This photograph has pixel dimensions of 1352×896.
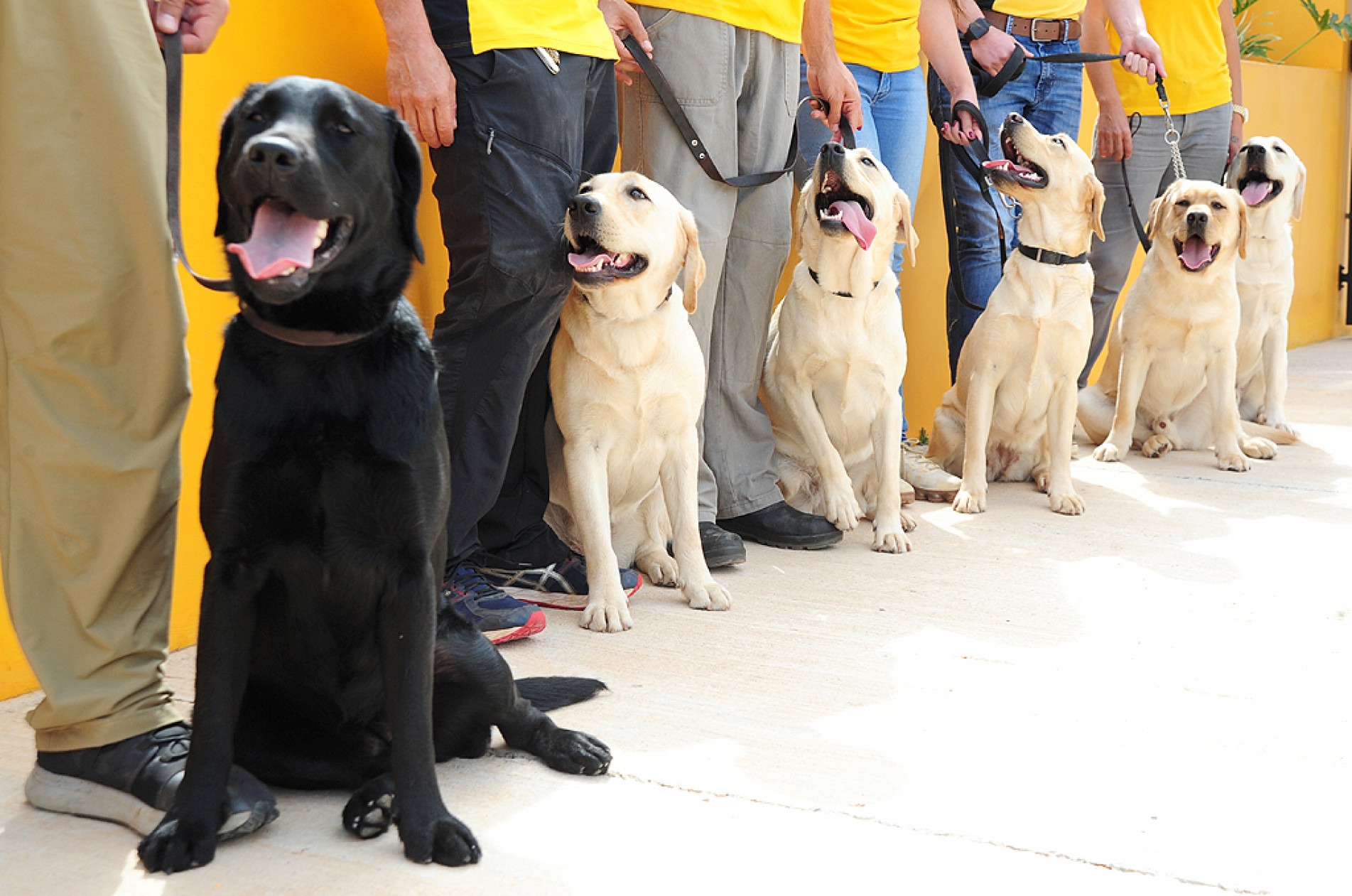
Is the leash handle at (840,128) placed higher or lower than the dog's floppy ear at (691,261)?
higher

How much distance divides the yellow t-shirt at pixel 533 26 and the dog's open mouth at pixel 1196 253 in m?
3.25

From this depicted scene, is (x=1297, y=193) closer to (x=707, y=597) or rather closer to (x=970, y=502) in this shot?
(x=970, y=502)

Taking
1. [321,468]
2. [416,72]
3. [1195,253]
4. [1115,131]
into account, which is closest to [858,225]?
[416,72]

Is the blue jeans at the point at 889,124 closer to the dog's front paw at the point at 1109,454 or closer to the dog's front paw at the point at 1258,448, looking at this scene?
the dog's front paw at the point at 1109,454

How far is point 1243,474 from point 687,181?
2.94 m

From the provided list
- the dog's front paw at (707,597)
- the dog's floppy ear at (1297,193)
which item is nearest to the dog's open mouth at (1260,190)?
the dog's floppy ear at (1297,193)

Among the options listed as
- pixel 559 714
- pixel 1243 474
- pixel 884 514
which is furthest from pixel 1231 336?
pixel 559 714

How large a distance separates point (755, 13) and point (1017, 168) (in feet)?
5.01

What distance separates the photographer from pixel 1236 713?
234cm

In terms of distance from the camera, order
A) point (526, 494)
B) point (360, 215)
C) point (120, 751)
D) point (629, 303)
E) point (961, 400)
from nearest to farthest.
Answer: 1. point (360, 215)
2. point (120, 751)
3. point (629, 303)
4. point (526, 494)
5. point (961, 400)

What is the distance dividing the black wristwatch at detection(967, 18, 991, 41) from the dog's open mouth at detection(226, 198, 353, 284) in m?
3.53

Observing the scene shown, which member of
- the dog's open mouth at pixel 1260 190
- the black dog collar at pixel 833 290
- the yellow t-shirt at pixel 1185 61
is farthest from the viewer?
the dog's open mouth at pixel 1260 190

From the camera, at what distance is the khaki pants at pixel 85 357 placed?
1.67 metres

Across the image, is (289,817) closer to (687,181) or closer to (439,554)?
(439,554)
